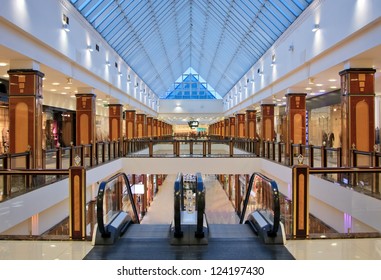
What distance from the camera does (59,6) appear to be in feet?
33.9

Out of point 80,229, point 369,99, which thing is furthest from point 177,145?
point 80,229

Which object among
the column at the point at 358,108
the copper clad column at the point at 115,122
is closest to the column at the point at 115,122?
the copper clad column at the point at 115,122

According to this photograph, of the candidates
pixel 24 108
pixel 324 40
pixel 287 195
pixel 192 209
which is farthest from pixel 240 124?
pixel 192 209

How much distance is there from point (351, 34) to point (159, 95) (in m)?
35.8

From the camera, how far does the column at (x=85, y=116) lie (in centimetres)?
1520

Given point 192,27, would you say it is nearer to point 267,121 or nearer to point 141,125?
point 267,121

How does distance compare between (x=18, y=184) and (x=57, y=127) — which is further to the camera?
(x=57, y=127)

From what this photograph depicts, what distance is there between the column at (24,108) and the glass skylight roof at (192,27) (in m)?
3.52

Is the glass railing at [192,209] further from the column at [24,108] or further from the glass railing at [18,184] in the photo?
the column at [24,108]

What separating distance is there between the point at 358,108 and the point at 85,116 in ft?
35.5

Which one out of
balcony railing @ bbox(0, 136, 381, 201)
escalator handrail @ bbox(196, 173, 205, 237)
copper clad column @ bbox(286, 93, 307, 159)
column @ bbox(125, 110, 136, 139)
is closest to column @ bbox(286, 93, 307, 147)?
copper clad column @ bbox(286, 93, 307, 159)

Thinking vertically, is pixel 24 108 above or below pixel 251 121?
below

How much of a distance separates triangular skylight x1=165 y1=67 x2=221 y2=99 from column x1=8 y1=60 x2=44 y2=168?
37.0 m

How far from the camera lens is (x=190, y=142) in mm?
17078
